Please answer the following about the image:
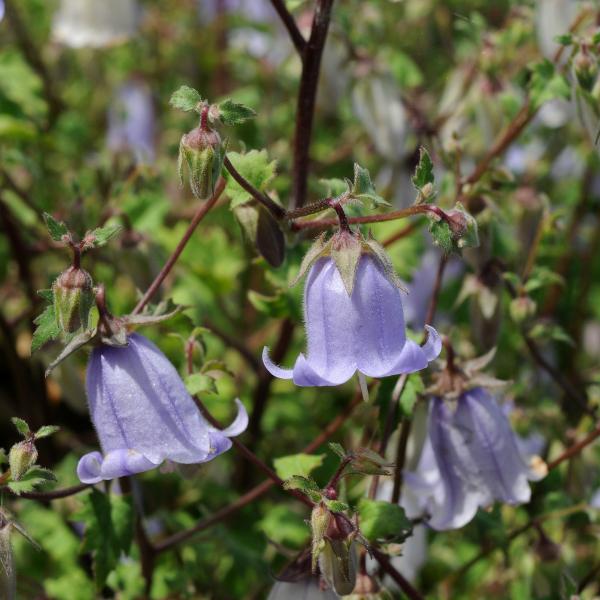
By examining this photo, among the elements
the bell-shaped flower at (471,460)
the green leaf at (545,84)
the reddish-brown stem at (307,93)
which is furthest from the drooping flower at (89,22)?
the bell-shaped flower at (471,460)

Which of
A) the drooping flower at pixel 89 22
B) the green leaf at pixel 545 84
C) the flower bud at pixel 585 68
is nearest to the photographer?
the flower bud at pixel 585 68

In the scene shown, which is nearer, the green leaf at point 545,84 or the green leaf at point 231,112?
the green leaf at point 231,112

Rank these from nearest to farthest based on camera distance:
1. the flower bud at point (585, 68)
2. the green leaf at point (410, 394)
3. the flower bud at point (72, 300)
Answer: the flower bud at point (72, 300) < the green leaf at point (410, 394) < the flower bud at point (585, 68)

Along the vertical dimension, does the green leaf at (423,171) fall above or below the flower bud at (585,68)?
below

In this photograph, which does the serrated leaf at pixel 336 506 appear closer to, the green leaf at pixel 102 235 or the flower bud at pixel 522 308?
the green leaf at pixel 102 235

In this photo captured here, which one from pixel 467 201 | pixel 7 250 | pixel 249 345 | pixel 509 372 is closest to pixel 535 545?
pixel 467 201

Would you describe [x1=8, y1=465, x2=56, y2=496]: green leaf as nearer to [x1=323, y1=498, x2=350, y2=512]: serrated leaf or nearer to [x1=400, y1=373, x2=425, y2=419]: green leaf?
[x1=323, y1=498, x2=350, y2=512]: serrated leaf
